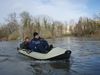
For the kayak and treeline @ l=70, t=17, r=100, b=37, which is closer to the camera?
the kayak

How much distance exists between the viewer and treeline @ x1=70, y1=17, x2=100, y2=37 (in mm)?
84938

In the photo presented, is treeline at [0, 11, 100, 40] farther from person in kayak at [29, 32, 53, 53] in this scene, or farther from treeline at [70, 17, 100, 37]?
person in kayak at [29, 32, 53, 53]

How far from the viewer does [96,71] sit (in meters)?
11.8

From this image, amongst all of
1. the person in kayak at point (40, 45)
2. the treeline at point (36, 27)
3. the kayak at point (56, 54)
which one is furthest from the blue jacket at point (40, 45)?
the treeline at point (36, 27)

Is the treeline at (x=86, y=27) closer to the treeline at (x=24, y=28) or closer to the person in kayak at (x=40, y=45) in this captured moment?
the treeline at (x=24, y=28)

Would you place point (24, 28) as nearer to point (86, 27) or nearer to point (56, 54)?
point (86, 27)

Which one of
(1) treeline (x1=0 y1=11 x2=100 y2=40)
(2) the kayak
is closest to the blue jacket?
(2) the kayak

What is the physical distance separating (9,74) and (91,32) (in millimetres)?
77034

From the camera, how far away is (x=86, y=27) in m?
92.6

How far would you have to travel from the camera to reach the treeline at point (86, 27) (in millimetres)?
84938

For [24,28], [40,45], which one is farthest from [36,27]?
[40,45]

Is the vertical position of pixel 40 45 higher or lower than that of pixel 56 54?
higher

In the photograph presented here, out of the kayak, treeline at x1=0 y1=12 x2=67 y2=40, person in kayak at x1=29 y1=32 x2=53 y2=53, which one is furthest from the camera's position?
treeline at x1=0 y1=12 x2=67 y2=40

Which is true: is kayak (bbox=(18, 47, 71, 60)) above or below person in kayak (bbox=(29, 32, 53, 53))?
below
